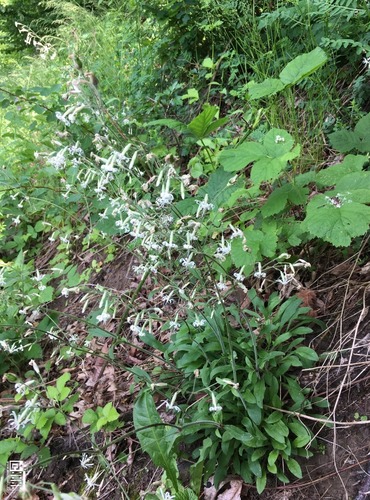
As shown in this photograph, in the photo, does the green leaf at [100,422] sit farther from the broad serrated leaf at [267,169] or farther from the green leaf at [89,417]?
the broad serrated leaf at [267,169]

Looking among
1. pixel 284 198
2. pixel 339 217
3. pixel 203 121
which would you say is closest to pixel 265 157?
pixel 284 198

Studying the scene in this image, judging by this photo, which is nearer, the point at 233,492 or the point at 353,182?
the point at 233,492

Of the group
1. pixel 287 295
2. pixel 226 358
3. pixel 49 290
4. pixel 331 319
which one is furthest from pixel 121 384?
pixel 331 319

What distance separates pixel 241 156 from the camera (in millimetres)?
2189

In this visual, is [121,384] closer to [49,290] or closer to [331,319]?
[49,290]

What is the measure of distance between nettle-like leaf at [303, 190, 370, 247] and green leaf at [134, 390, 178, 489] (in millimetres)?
1035

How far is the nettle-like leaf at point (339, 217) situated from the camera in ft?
6.12

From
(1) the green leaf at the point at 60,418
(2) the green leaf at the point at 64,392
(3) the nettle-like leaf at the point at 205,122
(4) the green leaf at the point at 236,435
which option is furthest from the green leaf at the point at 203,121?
(1) the green leaf at the point at 60,418

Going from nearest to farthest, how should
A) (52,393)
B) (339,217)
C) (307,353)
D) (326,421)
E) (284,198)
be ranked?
(326,421), (339,217), (307,353), (284,198), (52,393)

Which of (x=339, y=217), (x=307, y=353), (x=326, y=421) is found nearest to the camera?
(x=326, y=421)

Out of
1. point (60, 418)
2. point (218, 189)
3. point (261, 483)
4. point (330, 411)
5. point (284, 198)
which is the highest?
point (218, 189)

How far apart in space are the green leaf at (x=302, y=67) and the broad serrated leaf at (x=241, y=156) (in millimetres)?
399

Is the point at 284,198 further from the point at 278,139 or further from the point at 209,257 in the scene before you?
the point at 209,257

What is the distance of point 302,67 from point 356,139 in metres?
0.52
